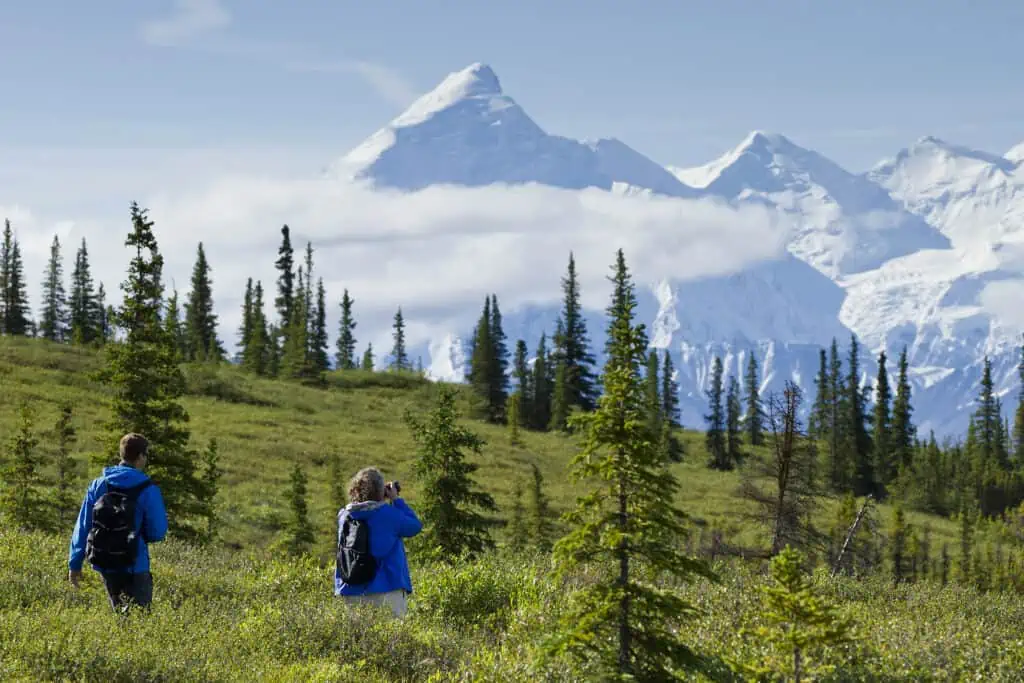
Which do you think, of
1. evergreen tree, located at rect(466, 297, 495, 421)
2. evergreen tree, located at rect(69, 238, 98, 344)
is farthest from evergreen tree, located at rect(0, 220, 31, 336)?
evergreen tree, located at rect(466, 297, 495, 421)

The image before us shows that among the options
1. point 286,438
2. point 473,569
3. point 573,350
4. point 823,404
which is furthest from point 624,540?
point 823,404

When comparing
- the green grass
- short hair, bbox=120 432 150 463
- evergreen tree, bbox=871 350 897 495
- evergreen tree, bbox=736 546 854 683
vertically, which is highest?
short hair, bbox=120 432 150 463

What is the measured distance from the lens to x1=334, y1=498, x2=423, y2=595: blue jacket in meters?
8.63

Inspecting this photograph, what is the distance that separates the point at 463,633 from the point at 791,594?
12.3 ft

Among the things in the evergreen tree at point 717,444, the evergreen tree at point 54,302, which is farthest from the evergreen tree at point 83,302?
the evergreen tree at point 717,444

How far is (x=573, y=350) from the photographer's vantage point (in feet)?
305

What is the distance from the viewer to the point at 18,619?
7.51 metres

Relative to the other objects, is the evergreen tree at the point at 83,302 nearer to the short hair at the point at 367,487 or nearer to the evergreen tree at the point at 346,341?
the evergreen tree at the point at 346,341

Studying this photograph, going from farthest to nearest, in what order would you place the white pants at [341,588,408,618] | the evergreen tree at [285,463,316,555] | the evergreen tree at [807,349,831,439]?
the evergreen tree at [807,349,831,439] < the evergreen tree at [285,463,316,555] < the white pants at [341,588,408,618]

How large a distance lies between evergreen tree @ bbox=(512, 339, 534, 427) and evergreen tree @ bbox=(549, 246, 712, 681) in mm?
84365

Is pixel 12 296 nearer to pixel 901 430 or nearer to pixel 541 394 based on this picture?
pixel 541 394

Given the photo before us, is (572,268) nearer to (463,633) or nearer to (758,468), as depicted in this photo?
(758,468)

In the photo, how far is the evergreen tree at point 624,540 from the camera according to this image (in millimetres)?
7547

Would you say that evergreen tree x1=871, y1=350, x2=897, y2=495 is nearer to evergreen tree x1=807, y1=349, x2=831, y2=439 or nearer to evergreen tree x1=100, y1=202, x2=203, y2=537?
evergreen tree x1=807, y1=349, x2=831, y2=439
